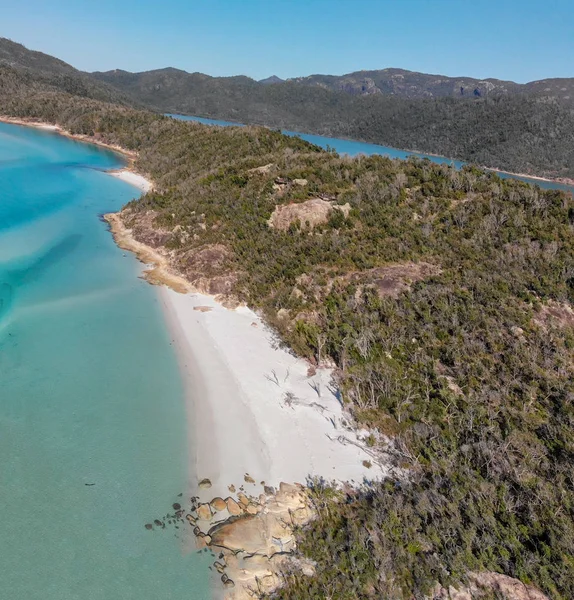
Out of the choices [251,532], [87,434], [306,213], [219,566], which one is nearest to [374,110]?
[306,213]

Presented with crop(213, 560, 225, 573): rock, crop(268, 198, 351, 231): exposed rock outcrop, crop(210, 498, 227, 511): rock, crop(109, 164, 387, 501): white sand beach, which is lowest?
crop(213, 560, 225, 573): rock

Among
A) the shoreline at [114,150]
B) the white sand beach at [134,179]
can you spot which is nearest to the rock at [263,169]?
the shoreline at [114,150]

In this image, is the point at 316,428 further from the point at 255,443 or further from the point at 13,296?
the point at 13,296

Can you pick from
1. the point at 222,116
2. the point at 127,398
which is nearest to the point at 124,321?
the point at 127,398

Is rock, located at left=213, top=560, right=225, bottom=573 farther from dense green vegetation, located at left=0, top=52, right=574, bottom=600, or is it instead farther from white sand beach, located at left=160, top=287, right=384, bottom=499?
white sand beach, located at left=160, top=287, right=384, bottom=499

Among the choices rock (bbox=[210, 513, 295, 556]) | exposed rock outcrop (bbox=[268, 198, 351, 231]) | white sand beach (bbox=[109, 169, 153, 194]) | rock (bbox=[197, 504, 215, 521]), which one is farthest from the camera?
white sand beach (bbox=[109, 169, 153, 194])

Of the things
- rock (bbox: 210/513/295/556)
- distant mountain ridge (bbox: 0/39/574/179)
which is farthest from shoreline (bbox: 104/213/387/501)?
distant mountain ridge (bbox: 0/39/574/179)

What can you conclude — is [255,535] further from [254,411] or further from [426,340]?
[426,340]

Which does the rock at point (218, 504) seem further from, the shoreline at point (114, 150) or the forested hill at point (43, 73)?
the forested hill at point (43, 73)
